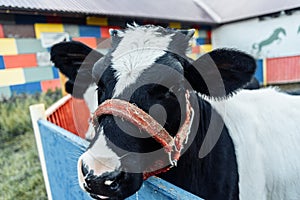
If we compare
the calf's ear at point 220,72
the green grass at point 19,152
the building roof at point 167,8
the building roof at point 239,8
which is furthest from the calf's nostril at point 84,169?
the building roof at point 239,8

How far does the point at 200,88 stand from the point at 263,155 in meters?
0.62

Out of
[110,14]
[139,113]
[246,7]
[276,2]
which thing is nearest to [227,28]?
[246,7]

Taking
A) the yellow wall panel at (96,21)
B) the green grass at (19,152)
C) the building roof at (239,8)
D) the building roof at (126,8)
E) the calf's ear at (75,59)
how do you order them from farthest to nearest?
1. the building roof at (239,8)
2. the yellow wall panel at (96,21)
3. the building roof at (126,8)
4. the green grass at (19,152)
5. the calf's ear at (75,59)

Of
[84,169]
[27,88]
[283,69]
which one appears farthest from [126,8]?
[84,169]

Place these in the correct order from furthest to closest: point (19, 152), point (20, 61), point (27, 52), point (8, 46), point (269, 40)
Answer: point (269, 40) → point (27, 52) → point (20, 61) → point (8, 46) → point (19, 152)

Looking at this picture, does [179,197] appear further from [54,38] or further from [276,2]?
[276,2]

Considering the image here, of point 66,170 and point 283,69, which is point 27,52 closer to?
point 66,170

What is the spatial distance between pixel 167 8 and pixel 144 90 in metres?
9.98

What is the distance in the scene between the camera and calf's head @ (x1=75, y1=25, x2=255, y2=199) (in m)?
0.87

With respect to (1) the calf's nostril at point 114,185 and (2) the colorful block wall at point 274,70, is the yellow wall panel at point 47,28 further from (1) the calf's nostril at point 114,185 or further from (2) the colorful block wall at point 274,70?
(1) the calf's nostril at point 114,185

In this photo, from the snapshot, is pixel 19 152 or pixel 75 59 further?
pixel 19 152

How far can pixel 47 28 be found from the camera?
20.4 feet

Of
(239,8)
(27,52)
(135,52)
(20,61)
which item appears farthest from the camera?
(239,8)

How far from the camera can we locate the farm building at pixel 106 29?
5.47 metres
